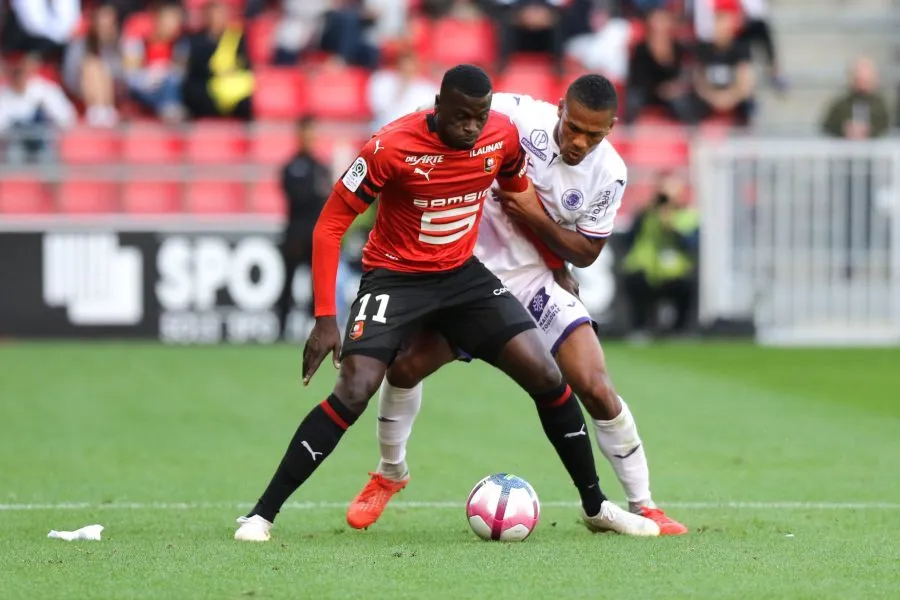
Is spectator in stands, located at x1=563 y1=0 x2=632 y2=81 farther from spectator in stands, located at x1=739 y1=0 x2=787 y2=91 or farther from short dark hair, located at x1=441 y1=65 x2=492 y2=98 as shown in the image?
short dark hair, located at x1=441 y1=65 x2=492 y2=98

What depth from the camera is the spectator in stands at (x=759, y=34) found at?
66.6 feet

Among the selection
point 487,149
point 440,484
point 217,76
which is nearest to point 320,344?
point 487,149

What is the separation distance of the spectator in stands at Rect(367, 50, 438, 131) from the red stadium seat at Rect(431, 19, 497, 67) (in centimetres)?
110

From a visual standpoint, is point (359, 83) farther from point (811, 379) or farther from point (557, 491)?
point (557, 491)

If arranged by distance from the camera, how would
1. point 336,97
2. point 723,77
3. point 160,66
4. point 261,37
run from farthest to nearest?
point 261,37
point 723,77
point 336,97
point 160,66

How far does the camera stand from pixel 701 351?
17.0m

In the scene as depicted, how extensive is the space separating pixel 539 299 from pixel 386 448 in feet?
3.26

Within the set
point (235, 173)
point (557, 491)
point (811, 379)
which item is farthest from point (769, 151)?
point (557, 491)

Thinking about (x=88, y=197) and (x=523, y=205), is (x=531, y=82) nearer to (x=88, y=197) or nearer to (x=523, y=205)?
(x=88, y=197)

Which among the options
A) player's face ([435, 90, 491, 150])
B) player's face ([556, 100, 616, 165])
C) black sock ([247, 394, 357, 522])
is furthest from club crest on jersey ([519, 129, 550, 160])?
black sock ([247, 394, 357, 522])

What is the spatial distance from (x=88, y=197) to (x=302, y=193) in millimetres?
2670

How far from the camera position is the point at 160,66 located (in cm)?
1941

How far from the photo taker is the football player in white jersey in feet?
23.3

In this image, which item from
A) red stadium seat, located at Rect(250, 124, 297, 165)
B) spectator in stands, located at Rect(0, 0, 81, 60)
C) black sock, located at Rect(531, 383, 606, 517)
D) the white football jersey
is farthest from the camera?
spectator in stands, located at Rect(0, 0, 81, 60)
